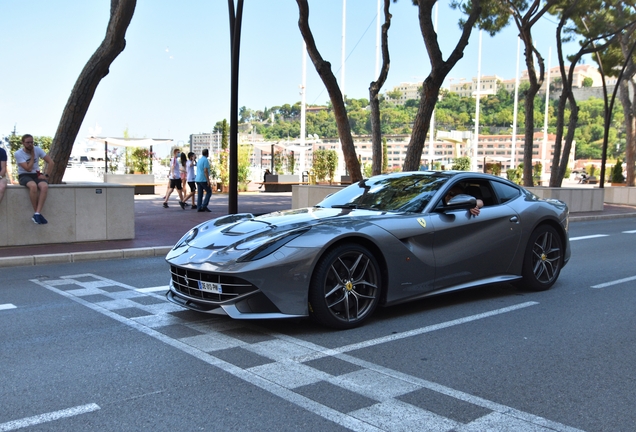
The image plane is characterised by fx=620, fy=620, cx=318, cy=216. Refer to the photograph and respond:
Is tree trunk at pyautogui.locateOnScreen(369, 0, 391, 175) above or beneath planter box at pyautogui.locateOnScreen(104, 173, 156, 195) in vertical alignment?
above

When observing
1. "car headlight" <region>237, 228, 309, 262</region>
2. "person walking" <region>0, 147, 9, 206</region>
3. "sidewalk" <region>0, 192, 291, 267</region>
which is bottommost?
"sidewalk" <region>0, 192, 291, 267</region>

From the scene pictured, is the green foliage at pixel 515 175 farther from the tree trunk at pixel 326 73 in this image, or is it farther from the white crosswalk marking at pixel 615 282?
the white crosswalk marking at pixel 615 282

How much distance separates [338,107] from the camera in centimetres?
1777

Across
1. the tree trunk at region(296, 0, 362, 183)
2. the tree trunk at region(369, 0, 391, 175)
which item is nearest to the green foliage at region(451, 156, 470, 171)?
the tree trunk at region(369, 0, 391, 175)

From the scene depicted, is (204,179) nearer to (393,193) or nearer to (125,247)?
(125,247)

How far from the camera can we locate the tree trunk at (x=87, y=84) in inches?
499

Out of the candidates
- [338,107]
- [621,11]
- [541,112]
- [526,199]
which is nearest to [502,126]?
[541,112]

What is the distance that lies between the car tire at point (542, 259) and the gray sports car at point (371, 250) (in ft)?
0.04

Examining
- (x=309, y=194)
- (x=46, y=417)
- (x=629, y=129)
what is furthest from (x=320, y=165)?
(x=46, y=417)

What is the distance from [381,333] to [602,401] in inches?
76.2

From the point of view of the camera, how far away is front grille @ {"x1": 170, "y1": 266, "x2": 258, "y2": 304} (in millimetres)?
5016

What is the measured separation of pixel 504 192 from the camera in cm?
716

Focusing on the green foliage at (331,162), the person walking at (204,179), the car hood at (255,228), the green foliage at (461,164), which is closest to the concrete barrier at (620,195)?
the green foliage at (331,162)

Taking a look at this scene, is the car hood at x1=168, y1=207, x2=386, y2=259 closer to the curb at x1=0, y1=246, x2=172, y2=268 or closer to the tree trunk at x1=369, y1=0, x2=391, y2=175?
the curb at x1=0, y1=246, x2=172, y2=268
